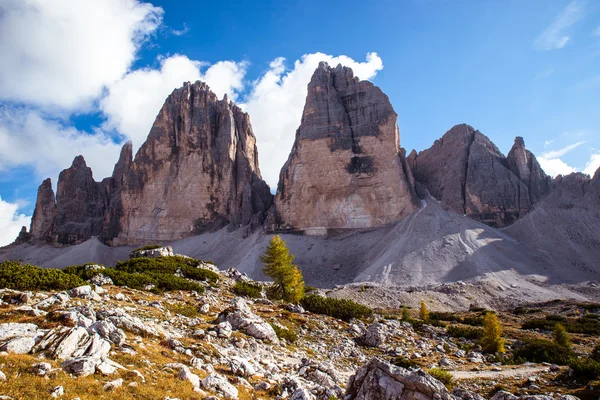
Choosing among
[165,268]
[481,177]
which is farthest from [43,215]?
[481,177]

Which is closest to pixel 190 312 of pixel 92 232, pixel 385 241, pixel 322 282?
pixel 322 282

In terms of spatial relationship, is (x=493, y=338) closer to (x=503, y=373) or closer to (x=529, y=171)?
(x=503, y=373)

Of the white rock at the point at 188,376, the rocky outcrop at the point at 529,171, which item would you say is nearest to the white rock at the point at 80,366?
the white rock at the point at 188,376

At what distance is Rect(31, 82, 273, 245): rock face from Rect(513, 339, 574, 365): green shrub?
84360 mm

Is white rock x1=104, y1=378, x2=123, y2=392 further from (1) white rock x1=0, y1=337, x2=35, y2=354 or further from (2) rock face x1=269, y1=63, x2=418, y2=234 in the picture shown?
(2) rock face x1=269, y1=63, x2=418, y2=234

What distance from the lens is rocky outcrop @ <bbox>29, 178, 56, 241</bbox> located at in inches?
4877

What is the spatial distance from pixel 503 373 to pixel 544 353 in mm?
6031

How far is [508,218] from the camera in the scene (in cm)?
8712

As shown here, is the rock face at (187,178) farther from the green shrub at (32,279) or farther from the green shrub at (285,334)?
the green shrub at (285,334)

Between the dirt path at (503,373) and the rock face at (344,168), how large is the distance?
67.0 m

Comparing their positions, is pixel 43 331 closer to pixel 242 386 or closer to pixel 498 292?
pixel 242 386

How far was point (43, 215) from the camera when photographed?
12531 centimetres

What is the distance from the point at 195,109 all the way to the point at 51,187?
56713 mm

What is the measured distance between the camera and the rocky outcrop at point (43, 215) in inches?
4877
